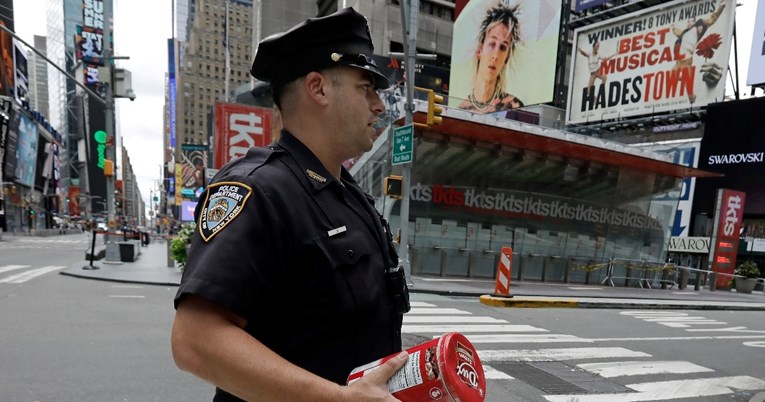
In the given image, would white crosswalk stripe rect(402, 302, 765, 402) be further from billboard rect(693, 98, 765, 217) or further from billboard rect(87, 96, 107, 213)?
billboard rect(87, 96, 107, 213)

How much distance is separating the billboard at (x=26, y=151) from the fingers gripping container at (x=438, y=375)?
70.3 meters

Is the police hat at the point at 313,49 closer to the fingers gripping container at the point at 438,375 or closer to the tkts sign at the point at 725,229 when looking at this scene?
the fingers gripping container at the point at 438,375

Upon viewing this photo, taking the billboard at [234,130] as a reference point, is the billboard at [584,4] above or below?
above

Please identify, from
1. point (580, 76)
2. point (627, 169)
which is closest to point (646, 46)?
point (580, 76)

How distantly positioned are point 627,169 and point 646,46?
18.6 metres

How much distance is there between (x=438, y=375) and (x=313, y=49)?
0.96 metres

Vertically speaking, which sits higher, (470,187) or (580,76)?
(580,76)

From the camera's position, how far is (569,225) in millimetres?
20047

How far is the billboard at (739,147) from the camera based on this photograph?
32875 mm

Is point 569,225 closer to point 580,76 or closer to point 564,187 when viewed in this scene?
point 564,187

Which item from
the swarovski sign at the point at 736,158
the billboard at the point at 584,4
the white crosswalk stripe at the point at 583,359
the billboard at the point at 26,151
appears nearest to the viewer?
the white crosswalk stripe at the point at 583,359

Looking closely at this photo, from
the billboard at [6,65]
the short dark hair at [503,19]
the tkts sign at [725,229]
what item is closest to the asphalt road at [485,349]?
the tkts sign at [725,229]

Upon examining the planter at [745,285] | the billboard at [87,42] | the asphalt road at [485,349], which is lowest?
the planter at [745,285]

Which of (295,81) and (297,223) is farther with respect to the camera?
(295,81)
